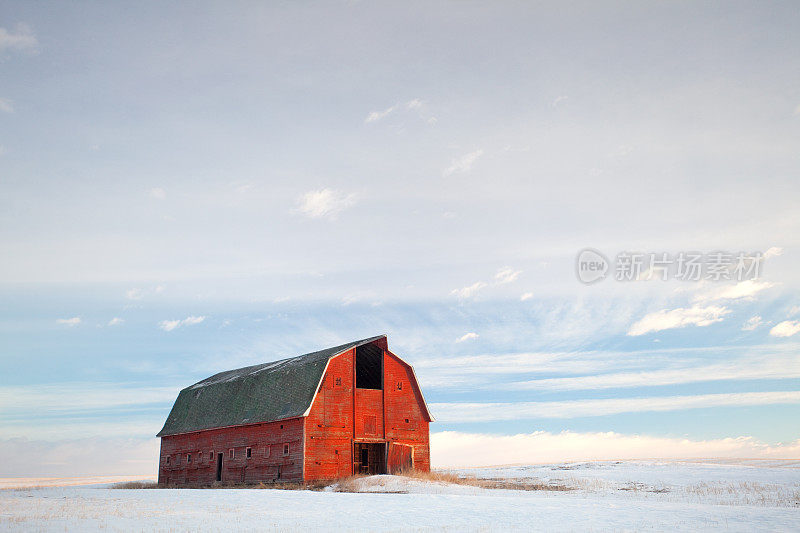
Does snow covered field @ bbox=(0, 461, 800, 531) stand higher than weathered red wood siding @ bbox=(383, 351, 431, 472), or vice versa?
weathered red wood siding @ bbox=(383, 351, 431, 472)

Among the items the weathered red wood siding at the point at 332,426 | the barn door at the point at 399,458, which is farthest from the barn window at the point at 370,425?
the barn door at the point at 399,458

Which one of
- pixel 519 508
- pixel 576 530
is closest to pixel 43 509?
pixel 519 508

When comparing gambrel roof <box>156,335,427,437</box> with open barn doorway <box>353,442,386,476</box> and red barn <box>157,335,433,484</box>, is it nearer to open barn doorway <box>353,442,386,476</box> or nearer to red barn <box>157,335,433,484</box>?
red barn <box>157,335,433,484</box>

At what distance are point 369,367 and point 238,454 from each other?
914 cm

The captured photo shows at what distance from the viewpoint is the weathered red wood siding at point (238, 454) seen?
34875mm

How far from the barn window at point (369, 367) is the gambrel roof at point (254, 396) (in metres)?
0.88

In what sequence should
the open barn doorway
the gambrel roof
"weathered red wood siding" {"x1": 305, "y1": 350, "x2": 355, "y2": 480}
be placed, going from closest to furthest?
1. "weathered red wood siding" {"x1": 305, "y1": 350, "x2": 355, "y2": 480}
2. the gambrel roof
3. the open barn doorway

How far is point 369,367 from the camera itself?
3831cm

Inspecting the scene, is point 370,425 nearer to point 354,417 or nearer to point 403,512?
point 354,417

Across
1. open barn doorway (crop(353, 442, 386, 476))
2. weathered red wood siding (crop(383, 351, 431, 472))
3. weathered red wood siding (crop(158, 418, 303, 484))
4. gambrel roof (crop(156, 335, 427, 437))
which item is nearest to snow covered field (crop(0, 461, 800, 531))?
weathered red wood siding (crop(158, 418, 303, 484))

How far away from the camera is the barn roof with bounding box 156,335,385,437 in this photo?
3597 centimetres

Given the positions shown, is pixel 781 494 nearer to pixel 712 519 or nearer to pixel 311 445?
pixel 712 519

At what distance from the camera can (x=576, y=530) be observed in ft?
55.3

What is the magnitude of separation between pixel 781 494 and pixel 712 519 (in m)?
11.7
